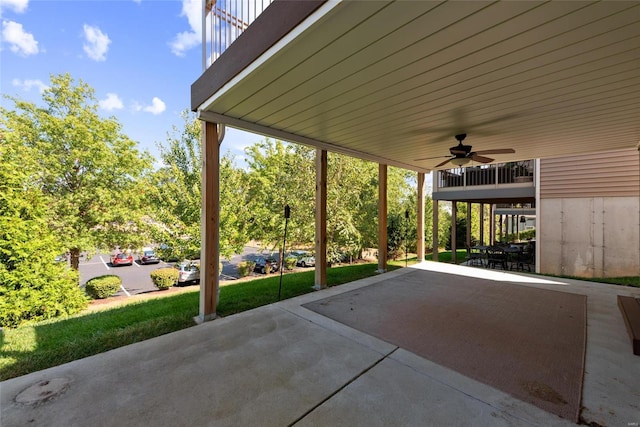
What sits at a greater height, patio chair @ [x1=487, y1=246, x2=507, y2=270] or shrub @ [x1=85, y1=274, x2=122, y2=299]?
patio chair @ [x1=487, y1=246, x2=507, y2=270]

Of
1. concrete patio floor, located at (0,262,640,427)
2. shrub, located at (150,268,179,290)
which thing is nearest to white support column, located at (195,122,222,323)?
concrete patio floor, located at (0,262,640,427)

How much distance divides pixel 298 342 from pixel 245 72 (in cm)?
289

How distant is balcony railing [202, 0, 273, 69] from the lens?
3234 mm

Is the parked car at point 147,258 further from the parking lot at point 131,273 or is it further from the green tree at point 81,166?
the green tree at point 81,166

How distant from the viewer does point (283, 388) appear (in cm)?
217

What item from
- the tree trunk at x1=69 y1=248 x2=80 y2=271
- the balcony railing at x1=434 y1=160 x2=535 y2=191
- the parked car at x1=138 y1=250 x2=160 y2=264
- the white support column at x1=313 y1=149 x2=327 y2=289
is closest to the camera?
the white support column at x1=313 y1=149 x2=327 y2=289

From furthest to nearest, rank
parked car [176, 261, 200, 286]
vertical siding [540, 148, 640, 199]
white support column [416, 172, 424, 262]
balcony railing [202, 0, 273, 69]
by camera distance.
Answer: parked car [176, 261, 200, 286] < white support column [416, 172, 424, 262] < vertical siding [540, 148, 640, 199] < balcony railing [202, 0, 273, 69]

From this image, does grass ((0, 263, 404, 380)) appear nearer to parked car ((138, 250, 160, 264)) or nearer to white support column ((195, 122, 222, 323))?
white support column ((195, 122, 222, 323))

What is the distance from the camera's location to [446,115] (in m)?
3.60

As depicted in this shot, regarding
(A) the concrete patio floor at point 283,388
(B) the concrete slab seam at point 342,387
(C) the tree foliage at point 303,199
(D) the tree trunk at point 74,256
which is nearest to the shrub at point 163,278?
(D) the tree trunk at point 74,256

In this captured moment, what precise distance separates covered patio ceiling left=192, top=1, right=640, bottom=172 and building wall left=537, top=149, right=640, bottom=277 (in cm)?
303

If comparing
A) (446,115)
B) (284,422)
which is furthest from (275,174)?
(284,422)

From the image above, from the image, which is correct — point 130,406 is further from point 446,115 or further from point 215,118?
point 446,115

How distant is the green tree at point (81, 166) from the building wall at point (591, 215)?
13.5m
